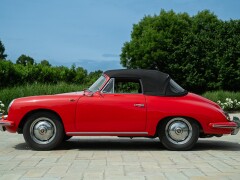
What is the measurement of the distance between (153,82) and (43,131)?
Result: 2323 mm

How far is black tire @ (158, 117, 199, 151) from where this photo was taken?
8312 mm

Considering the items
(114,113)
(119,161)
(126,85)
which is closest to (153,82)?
(126,85)

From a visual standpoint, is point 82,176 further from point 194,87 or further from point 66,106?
point 194,87

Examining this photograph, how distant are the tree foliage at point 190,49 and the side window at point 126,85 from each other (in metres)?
32.6

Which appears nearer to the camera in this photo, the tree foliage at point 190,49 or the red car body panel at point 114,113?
the red car body panel at point 114,113

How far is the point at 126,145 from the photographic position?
30.1 feet

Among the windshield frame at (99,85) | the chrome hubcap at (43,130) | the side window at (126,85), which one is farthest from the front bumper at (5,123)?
the side window at (126,85)

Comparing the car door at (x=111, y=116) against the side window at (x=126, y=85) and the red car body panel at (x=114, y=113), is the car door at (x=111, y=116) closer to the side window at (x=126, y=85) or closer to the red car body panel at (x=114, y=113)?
the red car body panel at (x=114, y=113)

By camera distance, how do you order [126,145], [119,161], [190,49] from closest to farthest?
[119,161], [126,145], [190,49]

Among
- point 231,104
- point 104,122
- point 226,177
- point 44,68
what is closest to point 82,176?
point 226,177

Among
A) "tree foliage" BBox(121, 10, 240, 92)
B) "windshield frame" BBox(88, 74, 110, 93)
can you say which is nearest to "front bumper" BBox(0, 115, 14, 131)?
"windshield frame" BBox(88, 74, 110, 93)

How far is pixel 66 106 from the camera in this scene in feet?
27.2

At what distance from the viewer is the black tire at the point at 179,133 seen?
8.31m

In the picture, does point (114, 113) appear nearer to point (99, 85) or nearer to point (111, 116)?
point (111, 116)
